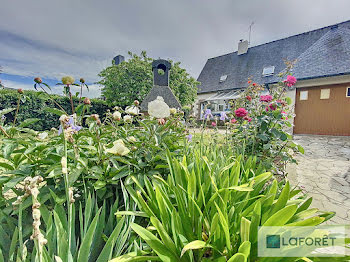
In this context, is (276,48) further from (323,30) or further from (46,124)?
(46,124)

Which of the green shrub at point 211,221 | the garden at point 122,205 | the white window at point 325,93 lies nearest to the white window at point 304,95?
the white window at point 325,93

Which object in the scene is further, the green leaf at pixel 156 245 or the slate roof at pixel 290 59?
the slate roof at pixel 290 59

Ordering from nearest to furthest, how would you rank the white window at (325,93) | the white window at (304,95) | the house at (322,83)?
1. the house at (322,83)
2. the white window at (325,93)
3. the white window at (304,95)

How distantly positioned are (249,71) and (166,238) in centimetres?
1690

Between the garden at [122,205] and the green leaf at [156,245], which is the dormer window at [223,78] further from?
the green leaf at [156,245]

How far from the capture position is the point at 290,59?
13.4 m

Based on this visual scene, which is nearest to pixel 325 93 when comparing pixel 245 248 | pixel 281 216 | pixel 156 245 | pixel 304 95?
pixel 304 95

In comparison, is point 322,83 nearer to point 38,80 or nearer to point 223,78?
point 223,78

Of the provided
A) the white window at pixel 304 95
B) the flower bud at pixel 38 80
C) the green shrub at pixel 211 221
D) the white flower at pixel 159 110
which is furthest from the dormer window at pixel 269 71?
the flower bud at pixel 38 80

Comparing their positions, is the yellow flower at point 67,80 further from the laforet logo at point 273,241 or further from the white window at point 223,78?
the white window at point 223,78

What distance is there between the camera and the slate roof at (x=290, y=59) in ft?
30.2

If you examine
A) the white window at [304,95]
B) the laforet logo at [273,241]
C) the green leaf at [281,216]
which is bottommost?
the laforet logo at [273,241]

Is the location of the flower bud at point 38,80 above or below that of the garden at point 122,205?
above

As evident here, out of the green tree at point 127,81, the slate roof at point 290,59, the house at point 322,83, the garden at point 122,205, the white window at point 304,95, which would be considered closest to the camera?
the garden at point 122,205
